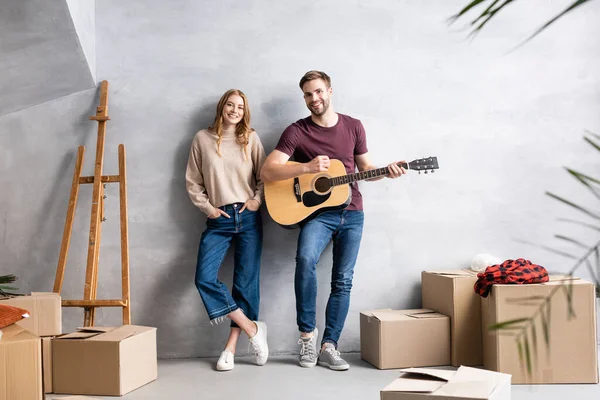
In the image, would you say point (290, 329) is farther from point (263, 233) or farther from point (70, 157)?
point (70, 157)

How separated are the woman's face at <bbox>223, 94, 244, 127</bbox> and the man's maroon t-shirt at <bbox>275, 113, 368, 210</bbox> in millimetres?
256

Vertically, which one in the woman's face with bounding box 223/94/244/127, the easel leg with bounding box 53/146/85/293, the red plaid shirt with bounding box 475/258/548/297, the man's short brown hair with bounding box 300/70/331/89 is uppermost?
the man's short brown hair with bounding box 300/70/331/89

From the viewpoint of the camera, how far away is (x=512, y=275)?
2617 millimetres

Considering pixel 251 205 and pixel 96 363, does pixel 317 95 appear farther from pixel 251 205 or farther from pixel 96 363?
pixel 96 363

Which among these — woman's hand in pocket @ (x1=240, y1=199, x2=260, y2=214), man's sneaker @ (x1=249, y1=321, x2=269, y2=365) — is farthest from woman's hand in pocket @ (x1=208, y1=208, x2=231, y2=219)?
man's sneaker @ (x1=249, y1=321, x2=269, y2=365)

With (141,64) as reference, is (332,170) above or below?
below

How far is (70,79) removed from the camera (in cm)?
317

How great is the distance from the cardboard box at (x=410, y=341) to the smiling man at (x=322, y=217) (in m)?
0.19

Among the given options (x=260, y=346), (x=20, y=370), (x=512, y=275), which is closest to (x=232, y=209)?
(x=260, y=346)

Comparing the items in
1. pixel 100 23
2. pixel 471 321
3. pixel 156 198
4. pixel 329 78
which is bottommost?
pixel 471 321

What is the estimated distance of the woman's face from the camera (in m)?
3.16

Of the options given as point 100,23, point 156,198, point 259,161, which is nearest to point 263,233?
point 259,161

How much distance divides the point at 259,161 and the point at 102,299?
41.9 inches

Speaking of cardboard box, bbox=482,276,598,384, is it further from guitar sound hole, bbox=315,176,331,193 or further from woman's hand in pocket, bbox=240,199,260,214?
woman's hand in pocket, bbox=240,199,260,214
